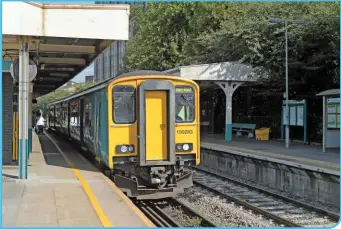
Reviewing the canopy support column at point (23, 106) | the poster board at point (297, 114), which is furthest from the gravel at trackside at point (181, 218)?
the poster board at point (297, 114)

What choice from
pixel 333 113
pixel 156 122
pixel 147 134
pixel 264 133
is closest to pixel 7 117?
pixel 147 134

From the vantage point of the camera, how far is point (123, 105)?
1051cm

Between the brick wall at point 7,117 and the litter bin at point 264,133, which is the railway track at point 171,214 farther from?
the litter bin at point 264,133

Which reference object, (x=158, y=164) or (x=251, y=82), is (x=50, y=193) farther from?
(x=251, y=82)

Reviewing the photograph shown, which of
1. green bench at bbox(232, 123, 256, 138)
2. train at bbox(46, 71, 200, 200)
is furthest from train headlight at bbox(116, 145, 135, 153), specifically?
green bench at bbox(232, 123, 256, 138)

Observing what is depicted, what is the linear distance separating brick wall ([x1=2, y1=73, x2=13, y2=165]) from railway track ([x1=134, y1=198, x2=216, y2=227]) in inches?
156

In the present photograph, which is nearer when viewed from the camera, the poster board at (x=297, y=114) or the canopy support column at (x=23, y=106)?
the canopy support column at (x=23, y=106)

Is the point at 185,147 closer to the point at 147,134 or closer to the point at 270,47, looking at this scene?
the point at 147,134

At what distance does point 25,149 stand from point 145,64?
28.0 m

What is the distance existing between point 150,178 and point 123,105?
172cm

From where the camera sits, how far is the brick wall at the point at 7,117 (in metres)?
12.6

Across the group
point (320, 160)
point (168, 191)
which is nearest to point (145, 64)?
point (320, 160)

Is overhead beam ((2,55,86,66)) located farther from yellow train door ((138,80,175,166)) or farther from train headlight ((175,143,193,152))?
train headlight ((175,143,193,152))

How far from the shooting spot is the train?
1036cm
